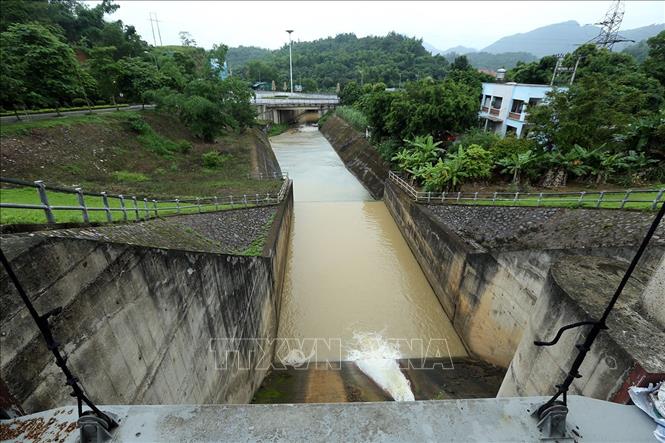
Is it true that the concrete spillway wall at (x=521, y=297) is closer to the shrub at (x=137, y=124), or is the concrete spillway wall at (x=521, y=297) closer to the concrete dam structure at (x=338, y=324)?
the concrete dam structure at (x=338, y=324)

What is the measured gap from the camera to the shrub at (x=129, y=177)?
16.2 m

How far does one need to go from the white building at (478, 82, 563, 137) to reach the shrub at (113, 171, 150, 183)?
83.7 ft

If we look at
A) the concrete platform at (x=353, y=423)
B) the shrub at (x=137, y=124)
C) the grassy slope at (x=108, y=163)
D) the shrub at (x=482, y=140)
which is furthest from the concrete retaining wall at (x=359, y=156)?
the concrete platform at (x=353, y=423)

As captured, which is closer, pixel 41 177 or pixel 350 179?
pixel 41 177

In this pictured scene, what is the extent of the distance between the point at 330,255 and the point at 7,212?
460 inches

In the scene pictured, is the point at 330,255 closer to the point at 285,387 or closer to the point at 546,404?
the point at 285,387

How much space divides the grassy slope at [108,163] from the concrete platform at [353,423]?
8549 millimetres

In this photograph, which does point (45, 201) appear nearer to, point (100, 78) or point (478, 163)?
point (478, 163)

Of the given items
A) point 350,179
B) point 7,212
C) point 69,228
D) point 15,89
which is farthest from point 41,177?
point 350,179

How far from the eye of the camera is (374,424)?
1.78 m

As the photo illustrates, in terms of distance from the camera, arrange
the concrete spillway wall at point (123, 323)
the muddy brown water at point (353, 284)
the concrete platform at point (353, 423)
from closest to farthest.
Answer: the concrete platform at point (353, 423) < the concrete spillway wall at point (123, 323) < the muddy brown water at point (353, 284)

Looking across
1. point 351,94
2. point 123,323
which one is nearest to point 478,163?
point 123,323

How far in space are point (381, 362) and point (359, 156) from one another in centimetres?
2533

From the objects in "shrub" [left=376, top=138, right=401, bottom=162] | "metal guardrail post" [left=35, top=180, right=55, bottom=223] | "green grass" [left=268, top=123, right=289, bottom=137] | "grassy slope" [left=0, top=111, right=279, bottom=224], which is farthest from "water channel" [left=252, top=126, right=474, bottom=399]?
"green grass" [left=268, top=123, right=289, bottom=137]
